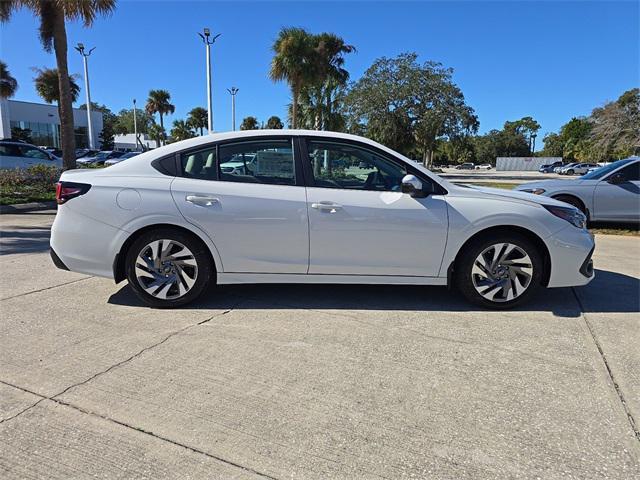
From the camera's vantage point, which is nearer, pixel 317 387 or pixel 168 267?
pixel 317 387

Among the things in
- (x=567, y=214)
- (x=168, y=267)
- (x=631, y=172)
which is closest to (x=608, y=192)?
(x=631, y=172)

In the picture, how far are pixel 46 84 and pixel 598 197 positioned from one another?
4578 cm

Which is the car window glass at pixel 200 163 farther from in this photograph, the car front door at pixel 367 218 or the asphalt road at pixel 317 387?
the asphalt road at pixel 317 387

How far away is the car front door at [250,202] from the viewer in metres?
3.88

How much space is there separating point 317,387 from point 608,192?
8349 mm

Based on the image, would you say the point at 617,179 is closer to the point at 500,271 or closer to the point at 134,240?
the point at 500,271

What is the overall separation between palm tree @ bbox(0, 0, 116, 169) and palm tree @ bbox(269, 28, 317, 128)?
40.2 ft

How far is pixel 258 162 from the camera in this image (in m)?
4.02

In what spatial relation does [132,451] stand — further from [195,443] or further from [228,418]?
[228,418]

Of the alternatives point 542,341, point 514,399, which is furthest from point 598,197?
point 514,399

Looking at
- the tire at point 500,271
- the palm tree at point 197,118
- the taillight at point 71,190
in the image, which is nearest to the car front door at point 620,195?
the tire at point 500,271

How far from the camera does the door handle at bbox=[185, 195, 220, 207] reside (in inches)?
153

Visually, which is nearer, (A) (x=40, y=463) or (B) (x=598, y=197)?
(A) (x=40, y=463)

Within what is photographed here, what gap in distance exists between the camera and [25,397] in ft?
8.57
